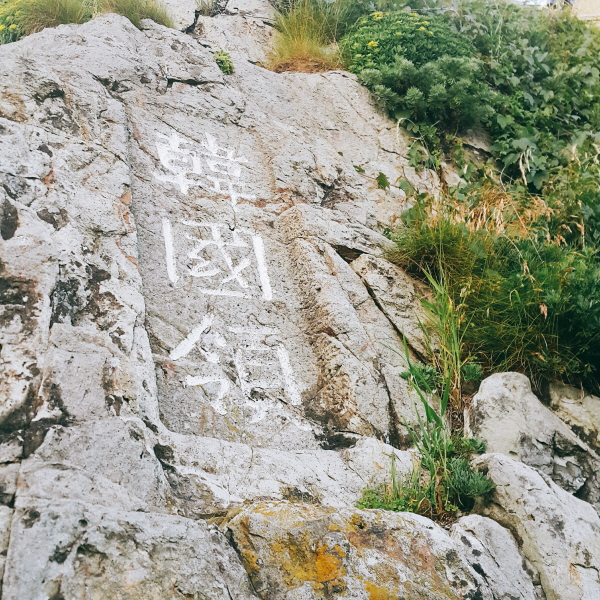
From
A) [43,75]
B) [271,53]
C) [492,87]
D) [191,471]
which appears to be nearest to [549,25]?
[492,87]

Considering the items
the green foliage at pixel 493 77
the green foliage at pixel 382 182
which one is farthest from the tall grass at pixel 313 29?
the green foliage at pixel 382 182

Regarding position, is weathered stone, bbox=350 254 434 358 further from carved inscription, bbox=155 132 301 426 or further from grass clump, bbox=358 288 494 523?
carved inscription, bbox=155 132 301 426

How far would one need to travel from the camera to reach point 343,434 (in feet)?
10.1

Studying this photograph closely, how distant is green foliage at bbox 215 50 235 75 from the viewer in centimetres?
539

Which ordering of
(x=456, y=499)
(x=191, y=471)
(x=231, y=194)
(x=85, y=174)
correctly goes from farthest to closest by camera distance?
(x=231, y=194)
(x=85, y=174)
(x=456, y=499)
(x=191, y=471)

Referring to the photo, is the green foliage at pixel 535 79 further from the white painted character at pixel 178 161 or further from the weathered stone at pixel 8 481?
the weathered stone at pixel 8 481

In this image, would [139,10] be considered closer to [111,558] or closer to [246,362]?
[246,362]

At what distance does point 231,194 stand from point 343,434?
191cm

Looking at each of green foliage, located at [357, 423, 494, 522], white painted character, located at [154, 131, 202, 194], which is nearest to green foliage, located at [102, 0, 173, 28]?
white painted character, located at [154, 131, 202, 194]

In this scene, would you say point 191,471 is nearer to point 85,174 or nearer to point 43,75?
point 85,174

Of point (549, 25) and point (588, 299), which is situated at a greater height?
point (549, 25)

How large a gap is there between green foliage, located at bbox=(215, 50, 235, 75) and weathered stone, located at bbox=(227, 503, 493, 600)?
422 centimetres

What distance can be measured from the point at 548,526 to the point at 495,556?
29 centimetres

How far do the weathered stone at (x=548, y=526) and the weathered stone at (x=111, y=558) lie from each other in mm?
1231
